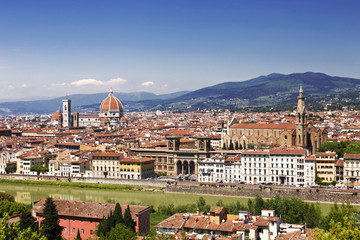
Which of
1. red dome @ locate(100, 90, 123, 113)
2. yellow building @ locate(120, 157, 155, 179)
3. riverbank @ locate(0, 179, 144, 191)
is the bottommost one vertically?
riverbank @ locate(0, 179, 144, 191)

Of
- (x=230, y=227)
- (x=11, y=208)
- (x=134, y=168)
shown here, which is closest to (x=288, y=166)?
(x=134, y=168)

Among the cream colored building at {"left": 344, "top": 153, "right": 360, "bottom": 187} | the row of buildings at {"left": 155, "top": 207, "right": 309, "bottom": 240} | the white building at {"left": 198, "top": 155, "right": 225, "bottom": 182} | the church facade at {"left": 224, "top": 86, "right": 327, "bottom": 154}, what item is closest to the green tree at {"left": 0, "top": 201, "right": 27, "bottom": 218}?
the row of buildings at {"left": 155, "top": 207, "right": 309, "bottom": 240}

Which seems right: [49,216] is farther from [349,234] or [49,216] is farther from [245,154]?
[245,154]

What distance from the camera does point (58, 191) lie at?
38.0m

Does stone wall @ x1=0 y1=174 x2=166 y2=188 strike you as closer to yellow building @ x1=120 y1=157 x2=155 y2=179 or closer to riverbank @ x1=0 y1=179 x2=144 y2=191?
riverbank @ x1=0 y1=179 x2=144 y2=191

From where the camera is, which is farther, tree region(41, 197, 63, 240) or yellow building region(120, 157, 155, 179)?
yellow building region(120, 157, 155, 179)

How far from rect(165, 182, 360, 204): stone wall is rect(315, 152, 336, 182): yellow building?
2.98 m

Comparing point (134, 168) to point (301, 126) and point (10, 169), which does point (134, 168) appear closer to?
point (10, 169)

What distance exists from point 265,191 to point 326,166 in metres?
4.81

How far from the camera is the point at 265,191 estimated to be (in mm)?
33188

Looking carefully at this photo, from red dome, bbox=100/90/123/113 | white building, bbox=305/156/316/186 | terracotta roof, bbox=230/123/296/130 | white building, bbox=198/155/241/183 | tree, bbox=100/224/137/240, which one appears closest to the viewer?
tree, bbox=100/224/137/240

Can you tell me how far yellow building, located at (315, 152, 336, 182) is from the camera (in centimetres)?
3403

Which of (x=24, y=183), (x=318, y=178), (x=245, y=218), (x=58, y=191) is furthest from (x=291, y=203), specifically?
(x=24, y=183)

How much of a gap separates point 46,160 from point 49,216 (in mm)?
28614
